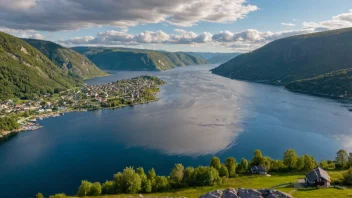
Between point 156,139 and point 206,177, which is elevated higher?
point 206,177

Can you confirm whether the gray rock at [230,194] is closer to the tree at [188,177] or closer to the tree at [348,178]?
the tree at [188,177]

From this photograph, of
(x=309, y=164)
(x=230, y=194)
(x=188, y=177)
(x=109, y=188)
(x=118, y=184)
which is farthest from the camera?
(x=309, y=164)

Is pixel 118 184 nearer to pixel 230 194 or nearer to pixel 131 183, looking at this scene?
pixel 131 183

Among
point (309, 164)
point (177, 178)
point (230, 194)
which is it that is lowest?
point (177, 178)

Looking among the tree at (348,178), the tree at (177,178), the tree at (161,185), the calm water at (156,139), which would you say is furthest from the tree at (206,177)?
the tree at (348,178)

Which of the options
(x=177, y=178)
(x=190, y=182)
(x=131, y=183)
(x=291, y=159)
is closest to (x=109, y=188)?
(x=131, y=183)

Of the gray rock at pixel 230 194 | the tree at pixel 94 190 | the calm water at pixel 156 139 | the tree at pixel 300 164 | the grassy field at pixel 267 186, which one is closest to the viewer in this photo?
the gray rock at pixel 230 194

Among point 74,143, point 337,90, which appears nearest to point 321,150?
point 74,143
